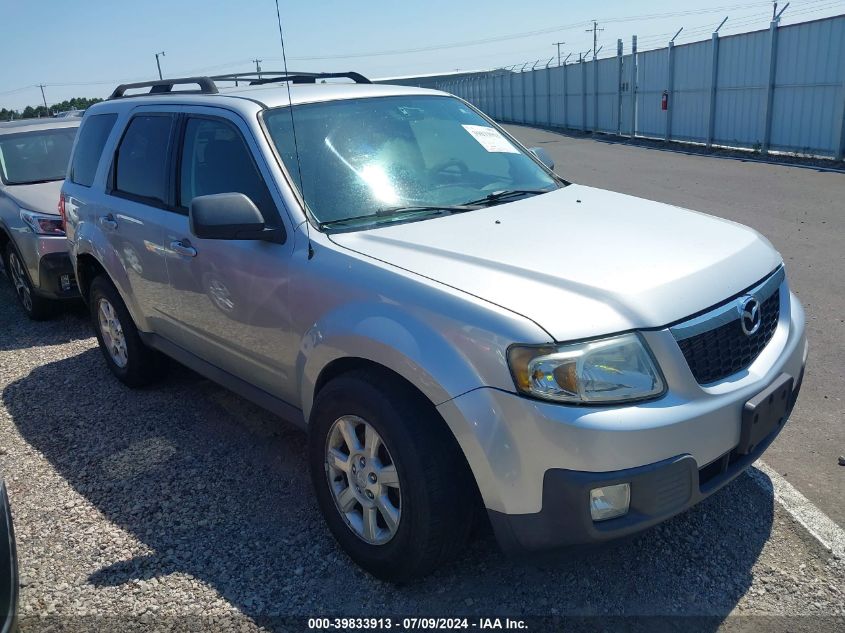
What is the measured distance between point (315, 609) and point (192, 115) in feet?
8.69

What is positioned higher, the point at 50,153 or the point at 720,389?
the point at 50,153

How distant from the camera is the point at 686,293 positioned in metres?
2.62

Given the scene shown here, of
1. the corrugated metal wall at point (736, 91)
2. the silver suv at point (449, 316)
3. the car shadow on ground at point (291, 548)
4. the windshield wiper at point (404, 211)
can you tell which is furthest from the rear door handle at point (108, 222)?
the corrugated metal wall at point (736, 91)

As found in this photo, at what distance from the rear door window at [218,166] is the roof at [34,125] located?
17.8 ft

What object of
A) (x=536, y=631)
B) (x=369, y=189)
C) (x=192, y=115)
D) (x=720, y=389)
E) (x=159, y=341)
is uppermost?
(x=192, y=115)

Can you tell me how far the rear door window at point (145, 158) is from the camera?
4301 mm

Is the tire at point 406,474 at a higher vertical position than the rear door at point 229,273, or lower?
lower

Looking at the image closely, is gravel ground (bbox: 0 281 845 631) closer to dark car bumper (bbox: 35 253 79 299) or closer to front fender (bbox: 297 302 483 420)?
front fender (bbox: 297 302 483 420)

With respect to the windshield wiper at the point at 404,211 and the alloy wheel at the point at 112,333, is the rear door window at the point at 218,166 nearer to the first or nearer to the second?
the windshield wiper at the point at 404,211

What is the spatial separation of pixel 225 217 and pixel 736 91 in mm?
17344

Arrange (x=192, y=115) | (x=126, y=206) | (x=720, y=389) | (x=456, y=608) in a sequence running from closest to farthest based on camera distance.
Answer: (x=720, y=389) → (x=456, y=608) → (x=192, y=115) → (x=126, y=206)

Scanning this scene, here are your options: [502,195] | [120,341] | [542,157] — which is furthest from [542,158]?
[120,341]

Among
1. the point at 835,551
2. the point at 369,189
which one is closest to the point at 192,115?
the point at 369,189

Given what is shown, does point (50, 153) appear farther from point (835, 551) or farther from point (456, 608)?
point (835, 551)
